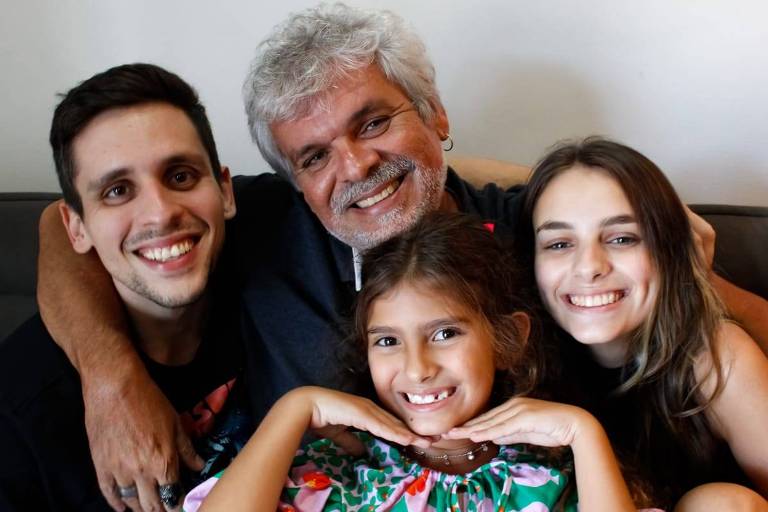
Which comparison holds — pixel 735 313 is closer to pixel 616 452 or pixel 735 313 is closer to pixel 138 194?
pixel 616 452

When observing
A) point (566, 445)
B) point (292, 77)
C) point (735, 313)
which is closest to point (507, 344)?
point (566, 445)

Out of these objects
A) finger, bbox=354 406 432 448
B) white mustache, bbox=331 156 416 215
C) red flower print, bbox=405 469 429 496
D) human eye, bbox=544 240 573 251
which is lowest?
red flower print, bbox=405 469 429 496

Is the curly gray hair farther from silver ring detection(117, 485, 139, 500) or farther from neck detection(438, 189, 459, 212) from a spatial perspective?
silver ring detection(117, 485, 139, 500)

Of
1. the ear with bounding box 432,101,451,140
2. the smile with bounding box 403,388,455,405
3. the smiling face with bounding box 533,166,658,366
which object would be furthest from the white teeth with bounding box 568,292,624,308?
the ear with bounding box 432,101,451,140

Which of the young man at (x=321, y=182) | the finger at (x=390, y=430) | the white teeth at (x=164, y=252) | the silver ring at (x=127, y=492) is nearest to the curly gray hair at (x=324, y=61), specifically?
the young man at (x=321, y=182)

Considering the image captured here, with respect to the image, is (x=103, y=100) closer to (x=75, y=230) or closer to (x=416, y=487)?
(x=75, y=230)

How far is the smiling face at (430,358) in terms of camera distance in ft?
4.28

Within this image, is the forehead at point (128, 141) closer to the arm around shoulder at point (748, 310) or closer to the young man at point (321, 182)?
the young man at point (321, 182)

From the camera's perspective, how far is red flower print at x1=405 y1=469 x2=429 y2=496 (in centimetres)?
132

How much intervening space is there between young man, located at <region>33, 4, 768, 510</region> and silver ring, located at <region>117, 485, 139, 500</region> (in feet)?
0.84

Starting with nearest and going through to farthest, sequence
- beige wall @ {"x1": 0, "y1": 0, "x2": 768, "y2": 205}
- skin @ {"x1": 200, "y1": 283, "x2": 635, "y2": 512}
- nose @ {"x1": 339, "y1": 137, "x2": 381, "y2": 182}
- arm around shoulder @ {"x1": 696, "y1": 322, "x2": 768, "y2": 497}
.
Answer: skin @ {"x1": 200, "y1": 283, "x2": 635, "y2": 512} → arm around shoulder @ {"x1": 696, "y1": 322, "x2": 768, "y2": 497} → nose @ {"x1": 339, "y1": 137, "x2": 381, "y2": 182} → beige wall @ {"x1": 0, "y1": 0, "x2": 768, "y2": 205}

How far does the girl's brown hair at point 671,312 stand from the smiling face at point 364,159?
0.36 m

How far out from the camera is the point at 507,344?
1.42m

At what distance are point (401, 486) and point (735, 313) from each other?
2.69 ft
